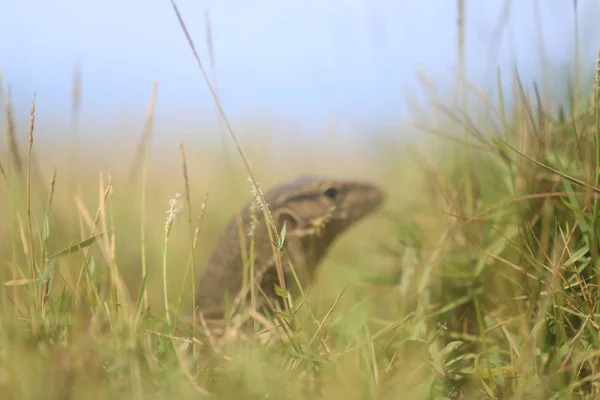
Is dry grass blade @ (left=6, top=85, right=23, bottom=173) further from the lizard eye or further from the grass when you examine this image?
the lizard eye

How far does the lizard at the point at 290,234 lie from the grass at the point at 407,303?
1.03ft

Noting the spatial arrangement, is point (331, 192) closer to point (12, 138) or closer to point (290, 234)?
point (290, 234)

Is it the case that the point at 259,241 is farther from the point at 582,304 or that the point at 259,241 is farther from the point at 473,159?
the point at 582,304

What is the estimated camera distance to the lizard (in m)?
3.25

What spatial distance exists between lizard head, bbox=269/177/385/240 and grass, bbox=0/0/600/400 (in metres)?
0.35

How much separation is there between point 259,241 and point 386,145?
3.02m

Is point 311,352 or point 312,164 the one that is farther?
point 312,164

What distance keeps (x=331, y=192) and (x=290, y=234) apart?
15.6 inches

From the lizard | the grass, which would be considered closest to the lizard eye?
the lizard

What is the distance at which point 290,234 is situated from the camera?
132 inches

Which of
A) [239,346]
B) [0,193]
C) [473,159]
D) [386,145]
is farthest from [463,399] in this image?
[0,193]

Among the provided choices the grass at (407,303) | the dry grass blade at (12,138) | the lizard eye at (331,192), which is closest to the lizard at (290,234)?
the lizard eye at (331,192)

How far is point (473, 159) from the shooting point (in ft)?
9.66

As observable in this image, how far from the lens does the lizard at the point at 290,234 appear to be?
325 centimetres
